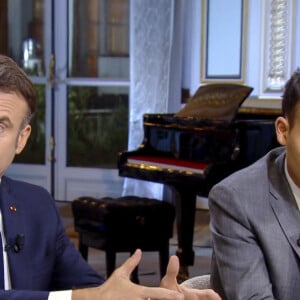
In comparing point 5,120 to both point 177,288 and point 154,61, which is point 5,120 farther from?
point 154,61

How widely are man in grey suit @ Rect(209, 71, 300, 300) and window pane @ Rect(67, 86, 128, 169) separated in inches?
216

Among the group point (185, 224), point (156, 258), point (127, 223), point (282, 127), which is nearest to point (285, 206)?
point (282, 127)

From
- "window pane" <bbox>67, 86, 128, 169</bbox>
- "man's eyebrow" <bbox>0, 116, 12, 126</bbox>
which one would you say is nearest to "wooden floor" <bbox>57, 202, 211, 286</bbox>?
"window pane" <bbox>67, 86, 128, 169</bbox>

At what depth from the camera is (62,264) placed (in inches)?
62.5

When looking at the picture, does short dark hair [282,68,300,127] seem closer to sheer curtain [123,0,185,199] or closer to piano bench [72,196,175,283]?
piano bench [72,196,175,283]

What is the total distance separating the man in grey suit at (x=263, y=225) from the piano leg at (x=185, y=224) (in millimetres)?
2928

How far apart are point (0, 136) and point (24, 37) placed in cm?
607

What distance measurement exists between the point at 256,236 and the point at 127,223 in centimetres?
293

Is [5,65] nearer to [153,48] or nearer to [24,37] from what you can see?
[153,48]

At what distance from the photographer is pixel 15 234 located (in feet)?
4.80

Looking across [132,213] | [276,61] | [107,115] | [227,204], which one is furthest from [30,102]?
[107,115]

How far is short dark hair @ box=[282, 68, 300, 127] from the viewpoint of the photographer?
1.56 meters

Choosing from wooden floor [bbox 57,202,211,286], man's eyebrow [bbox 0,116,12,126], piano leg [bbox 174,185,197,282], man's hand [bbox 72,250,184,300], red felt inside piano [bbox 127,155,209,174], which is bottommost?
wooden floor [bbox 57,202,211,286]

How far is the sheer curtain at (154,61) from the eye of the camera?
260 inches
